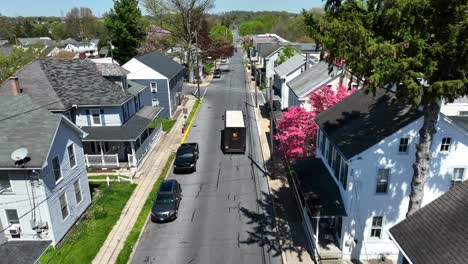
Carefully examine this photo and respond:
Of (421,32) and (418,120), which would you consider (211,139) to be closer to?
(418,120)

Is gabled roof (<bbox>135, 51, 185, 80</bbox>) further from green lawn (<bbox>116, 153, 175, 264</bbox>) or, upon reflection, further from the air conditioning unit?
the air conditioning unit

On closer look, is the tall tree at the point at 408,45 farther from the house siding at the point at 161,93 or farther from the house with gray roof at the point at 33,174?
the house siding at the point at 161,93

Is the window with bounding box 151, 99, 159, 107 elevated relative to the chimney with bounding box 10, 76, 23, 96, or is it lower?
lower

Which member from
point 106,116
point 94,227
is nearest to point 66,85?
point 106,116

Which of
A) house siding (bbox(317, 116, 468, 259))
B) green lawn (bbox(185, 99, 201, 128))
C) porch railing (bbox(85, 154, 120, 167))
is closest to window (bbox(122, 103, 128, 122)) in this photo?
porch railing (bbox(85, 154, 120, 167))

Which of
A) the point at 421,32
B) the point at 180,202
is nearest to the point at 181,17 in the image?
the point at 180,202

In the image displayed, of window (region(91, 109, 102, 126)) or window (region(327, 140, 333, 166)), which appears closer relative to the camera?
window (region(327, 140, 333, 166))

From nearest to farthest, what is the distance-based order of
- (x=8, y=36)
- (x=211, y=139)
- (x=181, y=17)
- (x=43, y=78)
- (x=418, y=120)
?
(x=418, y=120) → (x=43, y=78) → (x=211, y=139) → (x=181, y=17) → (x=8, y=36)
